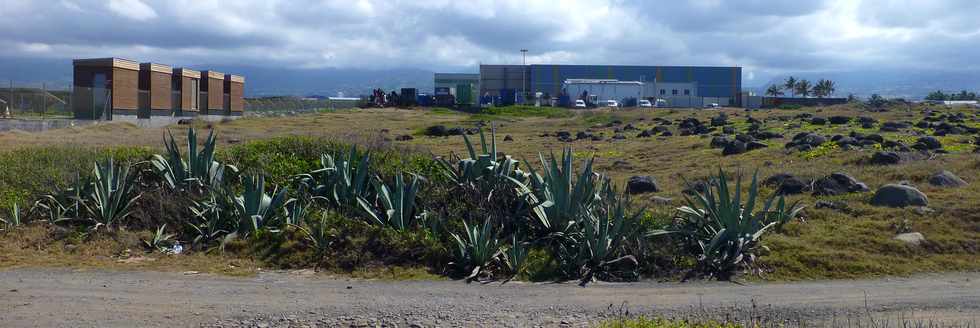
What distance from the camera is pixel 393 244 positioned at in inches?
376

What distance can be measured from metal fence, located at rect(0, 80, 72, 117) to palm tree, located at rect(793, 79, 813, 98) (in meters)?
96.4

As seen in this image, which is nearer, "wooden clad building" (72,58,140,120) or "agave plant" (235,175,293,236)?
"agave plant" (235,175,293,236)

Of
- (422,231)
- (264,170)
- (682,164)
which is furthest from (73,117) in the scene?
(422,231)

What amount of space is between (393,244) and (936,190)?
27.6 ft

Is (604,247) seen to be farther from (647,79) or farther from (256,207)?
(647,79)

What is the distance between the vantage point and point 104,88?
155 feet

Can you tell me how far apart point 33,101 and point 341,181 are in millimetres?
37776

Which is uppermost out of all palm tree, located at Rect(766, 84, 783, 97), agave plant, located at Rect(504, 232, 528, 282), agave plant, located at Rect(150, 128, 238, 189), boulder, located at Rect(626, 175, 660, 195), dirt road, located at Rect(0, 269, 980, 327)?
palm tree, located at Rect(766, 84, 783, 97)

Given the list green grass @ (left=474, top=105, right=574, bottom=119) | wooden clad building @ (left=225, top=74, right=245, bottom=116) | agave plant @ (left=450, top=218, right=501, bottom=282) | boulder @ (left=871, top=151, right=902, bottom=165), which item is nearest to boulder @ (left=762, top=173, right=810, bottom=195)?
boulder @ (left=871, top=151, right=902, bottom=165)

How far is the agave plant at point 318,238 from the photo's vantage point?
948 cm

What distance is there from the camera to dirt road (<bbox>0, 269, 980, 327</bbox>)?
725 cm

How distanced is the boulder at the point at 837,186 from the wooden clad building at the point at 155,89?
44.1 meters

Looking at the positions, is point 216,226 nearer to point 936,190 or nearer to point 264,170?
point 264,170

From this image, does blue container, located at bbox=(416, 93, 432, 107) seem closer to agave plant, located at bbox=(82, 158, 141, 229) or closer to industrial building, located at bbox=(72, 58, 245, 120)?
industrial building, located at bbox=(72, 58, 245, 120)
